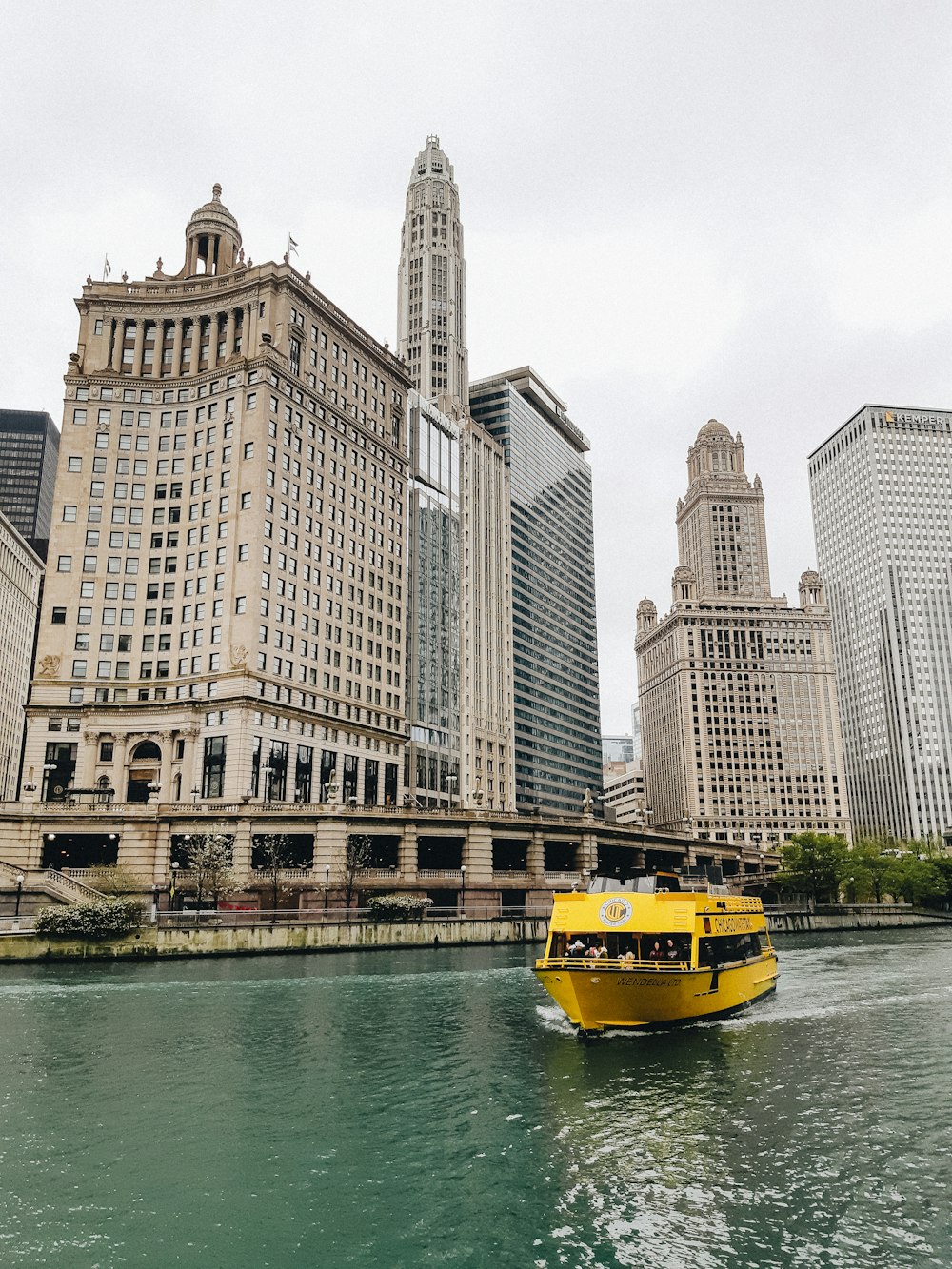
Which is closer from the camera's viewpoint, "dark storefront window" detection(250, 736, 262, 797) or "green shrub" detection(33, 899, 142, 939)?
"green shrub" detection(33, 899, 142, 939)

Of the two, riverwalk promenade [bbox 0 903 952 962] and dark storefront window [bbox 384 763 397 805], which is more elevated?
dark storefront window [bbox 384 763 397 805]

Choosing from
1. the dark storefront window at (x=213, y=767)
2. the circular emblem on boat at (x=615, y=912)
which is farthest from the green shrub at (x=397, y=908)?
the circular emblem on boat at (x=615, y=912)

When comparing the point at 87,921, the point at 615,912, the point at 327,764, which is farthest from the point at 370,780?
the point at 615,912

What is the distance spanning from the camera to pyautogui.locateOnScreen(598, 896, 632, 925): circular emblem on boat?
146 feet

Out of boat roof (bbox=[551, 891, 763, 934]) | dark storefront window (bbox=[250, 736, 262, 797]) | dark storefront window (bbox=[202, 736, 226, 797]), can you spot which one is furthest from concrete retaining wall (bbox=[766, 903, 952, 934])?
boat roof (bbox=[551, 891, 763, 934])

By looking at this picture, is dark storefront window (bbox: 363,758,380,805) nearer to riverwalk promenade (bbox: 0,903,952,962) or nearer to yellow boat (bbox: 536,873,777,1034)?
riverwalk promenade (bbox: 0,903,952,962)

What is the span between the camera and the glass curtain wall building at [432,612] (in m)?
154

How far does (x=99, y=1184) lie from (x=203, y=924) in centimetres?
5595

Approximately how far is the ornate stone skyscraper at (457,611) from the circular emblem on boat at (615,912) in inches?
3986

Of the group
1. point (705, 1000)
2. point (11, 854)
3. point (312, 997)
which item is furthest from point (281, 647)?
point (705, 1000)

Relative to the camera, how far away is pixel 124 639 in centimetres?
11781

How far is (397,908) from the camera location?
286 ft

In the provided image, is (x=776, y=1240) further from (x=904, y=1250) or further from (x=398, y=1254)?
(x=398, y=1254)

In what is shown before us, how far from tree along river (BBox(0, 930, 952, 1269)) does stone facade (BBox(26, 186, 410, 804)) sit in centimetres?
6464
